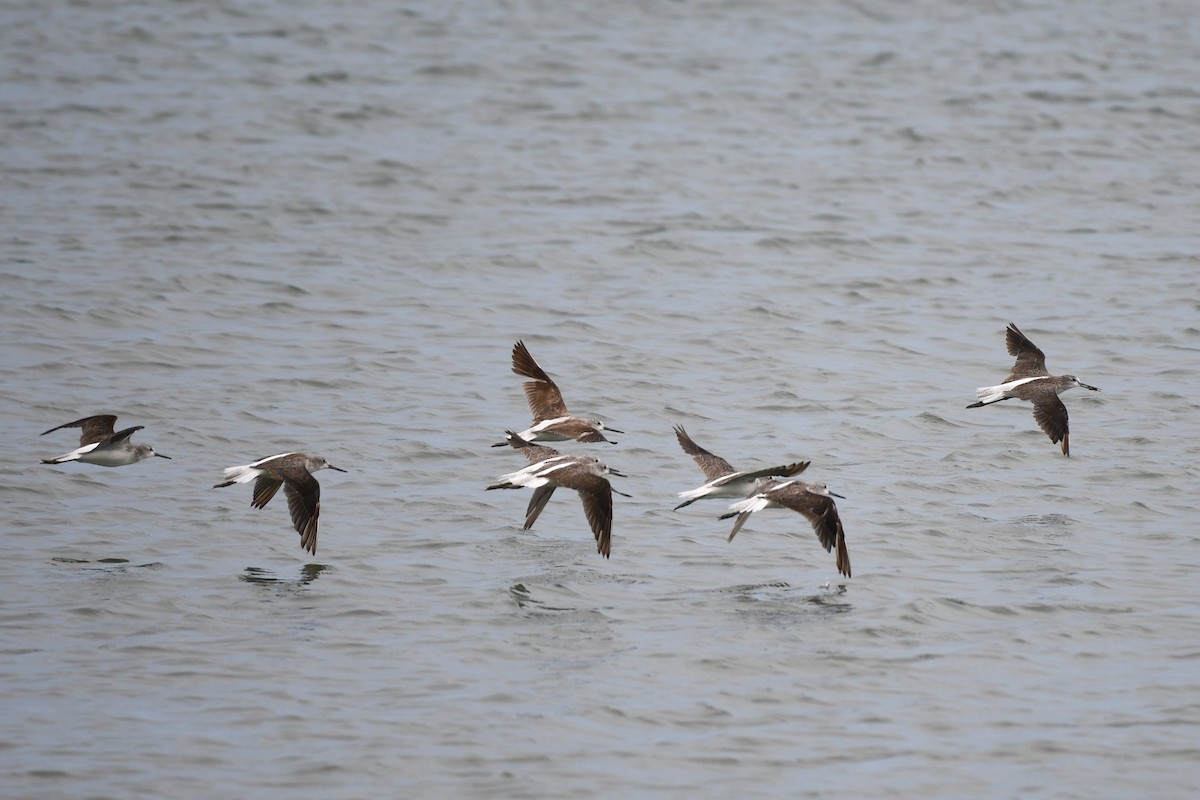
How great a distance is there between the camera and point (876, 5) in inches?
1859

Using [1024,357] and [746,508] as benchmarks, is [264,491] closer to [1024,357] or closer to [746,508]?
[746,508]

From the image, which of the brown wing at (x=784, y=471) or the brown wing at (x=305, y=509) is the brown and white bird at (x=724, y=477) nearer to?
the brown wing at (x=784, y=471)

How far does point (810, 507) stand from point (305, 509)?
383cm

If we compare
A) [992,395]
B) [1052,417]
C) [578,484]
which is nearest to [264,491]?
[578,484]

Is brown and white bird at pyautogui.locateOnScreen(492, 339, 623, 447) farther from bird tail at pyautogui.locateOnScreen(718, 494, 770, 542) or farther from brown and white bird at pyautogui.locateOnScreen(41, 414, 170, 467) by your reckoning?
brown and white bird at pyautogui.locateOnScreen(41, 414, 170, 467)

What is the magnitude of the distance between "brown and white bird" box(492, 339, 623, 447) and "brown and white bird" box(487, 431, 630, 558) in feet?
3.71

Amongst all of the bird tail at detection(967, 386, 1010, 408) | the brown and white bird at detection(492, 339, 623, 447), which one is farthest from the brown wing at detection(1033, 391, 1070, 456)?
the brown and white bird at detection(492, 339, 623, 447)

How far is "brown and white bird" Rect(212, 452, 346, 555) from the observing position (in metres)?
12.3

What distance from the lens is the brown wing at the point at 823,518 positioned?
12.0m

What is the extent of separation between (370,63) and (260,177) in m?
10.8

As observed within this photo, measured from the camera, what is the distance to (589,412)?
17078 millimetres

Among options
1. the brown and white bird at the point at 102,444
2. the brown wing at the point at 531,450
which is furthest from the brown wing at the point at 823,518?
the brown and white bird at the point at 102,444

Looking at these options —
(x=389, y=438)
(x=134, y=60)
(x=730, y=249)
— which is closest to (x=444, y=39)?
(x=134, y=60)

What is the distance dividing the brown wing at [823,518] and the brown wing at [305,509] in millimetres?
3513
